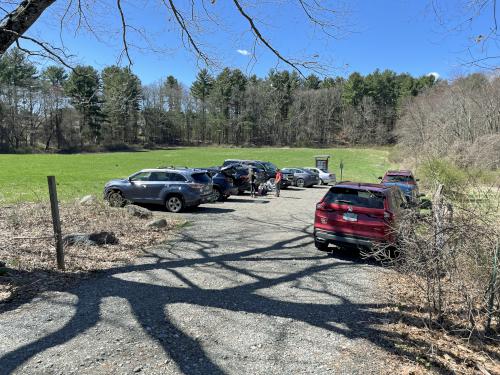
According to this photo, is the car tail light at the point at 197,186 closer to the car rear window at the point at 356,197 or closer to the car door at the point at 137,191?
the car door at the point at 137,191

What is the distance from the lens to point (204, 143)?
101 metres

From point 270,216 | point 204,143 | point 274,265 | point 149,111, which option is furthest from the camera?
point 204,143

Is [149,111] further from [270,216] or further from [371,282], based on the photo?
[371,282]

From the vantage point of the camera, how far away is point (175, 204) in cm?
1419

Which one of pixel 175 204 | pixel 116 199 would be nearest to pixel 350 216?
pixel 175 204

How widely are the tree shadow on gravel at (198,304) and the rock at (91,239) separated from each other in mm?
1143

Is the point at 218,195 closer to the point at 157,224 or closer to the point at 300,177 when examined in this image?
the point at 157,224

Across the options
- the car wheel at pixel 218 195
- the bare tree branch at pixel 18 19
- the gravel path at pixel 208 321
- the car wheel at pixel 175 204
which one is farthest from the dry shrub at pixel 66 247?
Answer: the car wheel at pixel 218 195

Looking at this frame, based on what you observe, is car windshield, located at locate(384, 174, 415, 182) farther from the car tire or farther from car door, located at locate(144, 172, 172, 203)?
the car tire

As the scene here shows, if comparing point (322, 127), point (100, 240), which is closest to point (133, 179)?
point (100, 240)

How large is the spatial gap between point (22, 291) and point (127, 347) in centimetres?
246

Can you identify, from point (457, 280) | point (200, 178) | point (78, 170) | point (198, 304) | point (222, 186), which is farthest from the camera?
point (78, 170)

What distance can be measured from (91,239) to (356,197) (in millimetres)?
5762

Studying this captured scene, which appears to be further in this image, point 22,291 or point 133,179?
point 133,179
